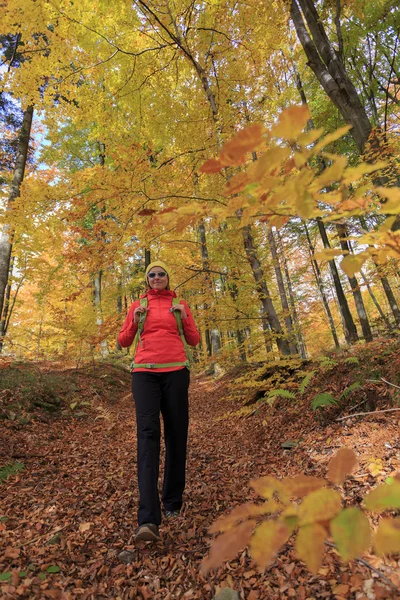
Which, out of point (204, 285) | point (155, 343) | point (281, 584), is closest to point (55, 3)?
point (204, 285)

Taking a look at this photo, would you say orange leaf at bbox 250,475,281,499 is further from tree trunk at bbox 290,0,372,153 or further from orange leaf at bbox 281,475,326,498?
tree trunk at bbox 290,0,372,153

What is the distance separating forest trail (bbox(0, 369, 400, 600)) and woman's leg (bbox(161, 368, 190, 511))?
221mm

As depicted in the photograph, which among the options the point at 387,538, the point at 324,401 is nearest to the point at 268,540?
the point at 387,538

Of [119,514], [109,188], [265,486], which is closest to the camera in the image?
[265,486]

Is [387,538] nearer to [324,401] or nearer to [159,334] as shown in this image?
[159,334]

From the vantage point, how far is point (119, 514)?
2.76 meters

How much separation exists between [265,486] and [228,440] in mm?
4086

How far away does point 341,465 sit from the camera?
0.82 meters

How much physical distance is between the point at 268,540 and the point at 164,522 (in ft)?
7.60

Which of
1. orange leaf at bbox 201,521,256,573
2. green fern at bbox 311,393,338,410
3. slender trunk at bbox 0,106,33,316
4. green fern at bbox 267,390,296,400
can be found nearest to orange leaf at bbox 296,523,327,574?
orange leaf at bbox 201,521,256,573

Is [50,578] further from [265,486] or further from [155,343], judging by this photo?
[265,486]

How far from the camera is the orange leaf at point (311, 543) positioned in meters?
0.67

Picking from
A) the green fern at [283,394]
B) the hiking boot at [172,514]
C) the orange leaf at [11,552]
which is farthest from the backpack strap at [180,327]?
the green fern at [283,394]

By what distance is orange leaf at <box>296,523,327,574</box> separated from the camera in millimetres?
673
